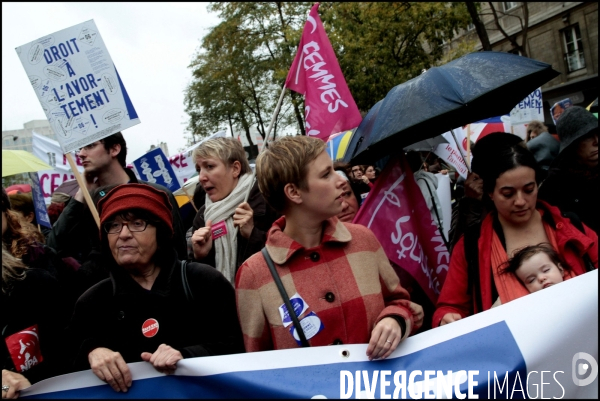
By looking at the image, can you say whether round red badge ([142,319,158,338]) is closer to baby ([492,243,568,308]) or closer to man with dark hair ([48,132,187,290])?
man with dark hair ([48,132,187,290])

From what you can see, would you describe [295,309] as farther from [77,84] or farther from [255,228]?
[77,84]

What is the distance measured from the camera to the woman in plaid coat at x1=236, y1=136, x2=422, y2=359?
2131mm

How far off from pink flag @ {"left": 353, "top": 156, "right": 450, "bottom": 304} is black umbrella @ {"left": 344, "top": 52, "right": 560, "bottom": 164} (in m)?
0.19

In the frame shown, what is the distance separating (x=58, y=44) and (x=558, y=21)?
24.7 meters

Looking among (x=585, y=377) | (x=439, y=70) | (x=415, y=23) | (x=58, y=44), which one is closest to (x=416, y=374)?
(x=585, y=377)

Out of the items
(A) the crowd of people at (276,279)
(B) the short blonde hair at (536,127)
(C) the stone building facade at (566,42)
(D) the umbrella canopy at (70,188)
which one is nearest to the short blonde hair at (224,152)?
(A) the crowd of people at (276,279)

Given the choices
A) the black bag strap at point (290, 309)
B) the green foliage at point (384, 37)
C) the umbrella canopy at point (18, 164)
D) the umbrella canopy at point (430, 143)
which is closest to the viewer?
the black bag strap at point (290, 309)

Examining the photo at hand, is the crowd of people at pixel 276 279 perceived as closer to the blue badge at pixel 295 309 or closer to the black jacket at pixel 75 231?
the blue badge at pixel 295 309

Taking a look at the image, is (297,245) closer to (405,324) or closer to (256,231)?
(405,324)

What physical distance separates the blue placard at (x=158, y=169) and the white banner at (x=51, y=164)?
1.33m

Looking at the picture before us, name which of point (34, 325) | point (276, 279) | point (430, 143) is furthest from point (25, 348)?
point (430, 143)

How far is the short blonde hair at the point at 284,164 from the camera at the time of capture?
7.57ft

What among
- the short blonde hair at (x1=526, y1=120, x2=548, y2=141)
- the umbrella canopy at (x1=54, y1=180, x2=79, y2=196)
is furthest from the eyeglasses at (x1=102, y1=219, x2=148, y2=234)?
the short blonde hair at (x1=526, y1=120, x2=548, y2=141)

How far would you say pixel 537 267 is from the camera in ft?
7.84
